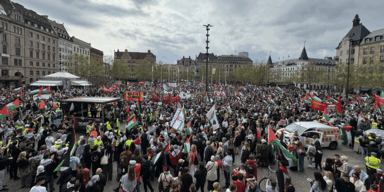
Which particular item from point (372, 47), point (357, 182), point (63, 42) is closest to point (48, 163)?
point (357, 182)

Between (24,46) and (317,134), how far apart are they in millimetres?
71165

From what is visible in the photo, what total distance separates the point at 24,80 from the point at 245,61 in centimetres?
12631

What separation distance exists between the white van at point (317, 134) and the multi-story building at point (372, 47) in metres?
54.9

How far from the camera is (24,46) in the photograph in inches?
2244

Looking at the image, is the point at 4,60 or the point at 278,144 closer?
the point at 278,144

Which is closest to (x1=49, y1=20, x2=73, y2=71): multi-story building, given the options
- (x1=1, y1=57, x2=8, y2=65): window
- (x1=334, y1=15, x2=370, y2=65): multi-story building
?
(x1=1, y1=57, x2=8, y2=65): window

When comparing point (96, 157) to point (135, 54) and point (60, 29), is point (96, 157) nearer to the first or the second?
point (60, 29)

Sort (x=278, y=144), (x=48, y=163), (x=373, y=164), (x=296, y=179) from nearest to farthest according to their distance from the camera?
(x=48, y=163), (x=373, y=164), (x=278, y=144), (x=296, y=179)

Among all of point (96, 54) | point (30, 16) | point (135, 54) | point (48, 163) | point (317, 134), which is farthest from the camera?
point (135, 54)

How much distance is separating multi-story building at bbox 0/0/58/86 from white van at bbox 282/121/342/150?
196ft

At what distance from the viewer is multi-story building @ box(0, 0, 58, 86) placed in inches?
2008

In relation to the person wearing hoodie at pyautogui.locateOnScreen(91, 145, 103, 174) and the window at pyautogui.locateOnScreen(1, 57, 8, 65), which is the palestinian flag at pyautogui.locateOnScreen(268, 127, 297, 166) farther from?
the window at pyautogui.locateOnScreen(1, 57, 8, 65)

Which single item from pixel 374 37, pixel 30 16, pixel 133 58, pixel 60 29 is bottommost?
pixel 374 37

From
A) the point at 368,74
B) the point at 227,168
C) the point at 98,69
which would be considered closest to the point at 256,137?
the point at 227,168
